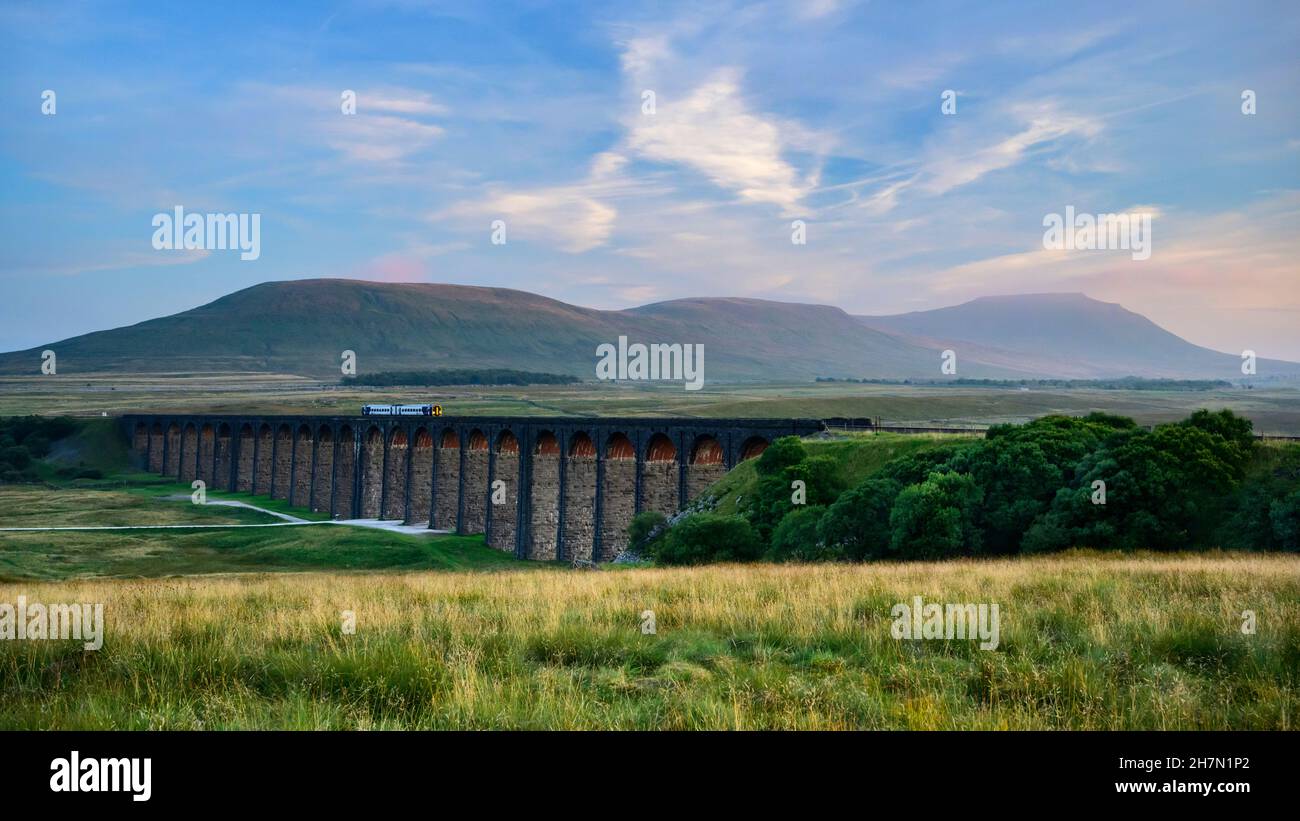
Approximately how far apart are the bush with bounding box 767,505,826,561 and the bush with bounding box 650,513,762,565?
1.03 meters

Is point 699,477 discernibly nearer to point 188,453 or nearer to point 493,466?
point 493,466

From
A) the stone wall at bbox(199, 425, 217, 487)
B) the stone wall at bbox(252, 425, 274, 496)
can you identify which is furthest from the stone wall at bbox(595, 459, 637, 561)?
the stone wall at bbox(199, 425, 217, 487)

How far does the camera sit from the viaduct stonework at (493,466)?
184 feet

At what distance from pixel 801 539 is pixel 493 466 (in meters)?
41.0

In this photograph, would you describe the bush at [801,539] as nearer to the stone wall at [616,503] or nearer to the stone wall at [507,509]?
the stone wall at [616,503]

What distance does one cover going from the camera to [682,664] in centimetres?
845

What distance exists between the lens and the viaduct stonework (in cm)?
5594

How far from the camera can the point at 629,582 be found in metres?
15.0

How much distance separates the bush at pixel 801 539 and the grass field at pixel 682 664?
20.1 m
